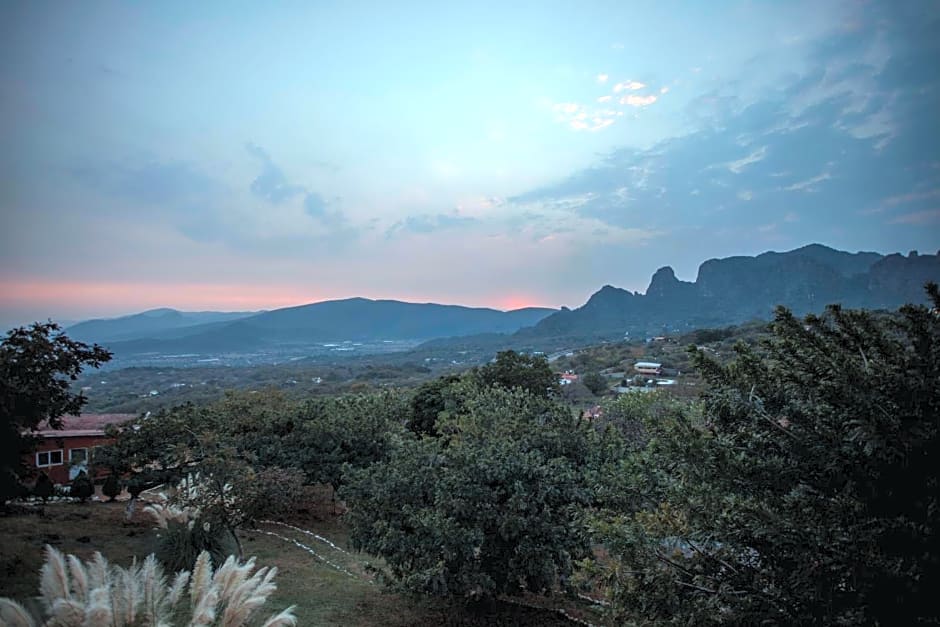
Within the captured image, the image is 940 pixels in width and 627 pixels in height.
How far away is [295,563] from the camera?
11969 millimetres

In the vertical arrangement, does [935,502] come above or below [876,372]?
below

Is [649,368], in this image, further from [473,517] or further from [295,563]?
[473,517]

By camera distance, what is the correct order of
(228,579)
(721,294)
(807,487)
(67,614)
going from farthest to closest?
(721,294) → (228,579) → (67,614) → (807,487)

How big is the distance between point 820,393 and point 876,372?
0.42 m

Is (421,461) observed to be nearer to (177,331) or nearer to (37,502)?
(37,502)

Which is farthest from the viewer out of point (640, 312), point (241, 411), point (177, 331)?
point (177, 331)

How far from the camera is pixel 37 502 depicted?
16.2 meters

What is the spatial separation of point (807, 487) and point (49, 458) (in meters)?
28.9

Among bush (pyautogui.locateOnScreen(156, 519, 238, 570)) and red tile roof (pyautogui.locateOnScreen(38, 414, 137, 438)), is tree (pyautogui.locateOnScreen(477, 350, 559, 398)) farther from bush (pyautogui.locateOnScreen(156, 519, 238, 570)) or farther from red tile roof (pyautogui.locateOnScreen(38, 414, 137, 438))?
bush (pyautogui.locateOnScreen(156, 519, 238, 570))

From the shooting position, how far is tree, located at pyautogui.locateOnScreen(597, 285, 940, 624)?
309 cm

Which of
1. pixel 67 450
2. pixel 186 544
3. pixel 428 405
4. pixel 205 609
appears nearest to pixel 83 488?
pixel 67 450

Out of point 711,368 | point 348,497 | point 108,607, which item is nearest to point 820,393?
point 711,368

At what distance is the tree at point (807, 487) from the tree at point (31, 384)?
A: 11.7 m

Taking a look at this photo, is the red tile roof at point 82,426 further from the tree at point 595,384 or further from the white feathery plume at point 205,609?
the tree at point 595,384
